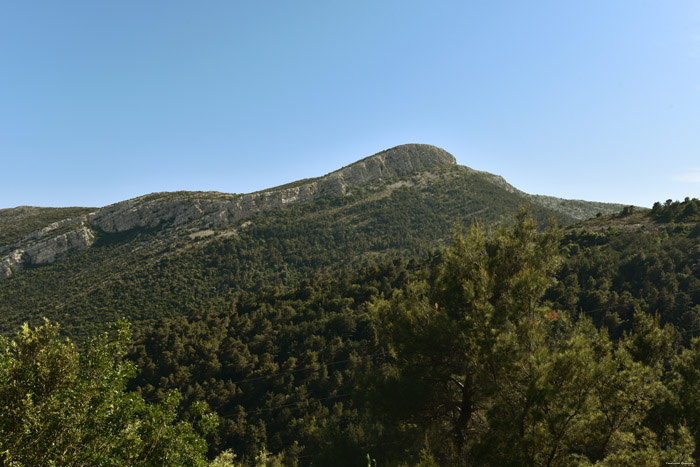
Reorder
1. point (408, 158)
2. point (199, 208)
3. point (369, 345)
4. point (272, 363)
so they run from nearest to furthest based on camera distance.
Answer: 1. point (369, 345)
2. point (272, 363)
3. point (199, 208)
4. point (408, 158)

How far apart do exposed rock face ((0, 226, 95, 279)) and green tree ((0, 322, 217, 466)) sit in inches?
5349

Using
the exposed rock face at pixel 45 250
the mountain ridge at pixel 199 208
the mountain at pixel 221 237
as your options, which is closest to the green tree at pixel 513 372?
the mountain at pixel 221 237

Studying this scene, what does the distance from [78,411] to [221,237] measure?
115177 millimetres

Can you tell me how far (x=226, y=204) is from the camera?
13662cm

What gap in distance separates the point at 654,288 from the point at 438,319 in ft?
126

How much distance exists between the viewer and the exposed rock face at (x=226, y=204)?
132 m

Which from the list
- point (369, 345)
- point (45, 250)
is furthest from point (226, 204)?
point (369, 345)

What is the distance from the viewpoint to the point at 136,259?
4094 inches

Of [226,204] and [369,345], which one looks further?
[226,204]

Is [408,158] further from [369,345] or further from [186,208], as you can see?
[369,345]

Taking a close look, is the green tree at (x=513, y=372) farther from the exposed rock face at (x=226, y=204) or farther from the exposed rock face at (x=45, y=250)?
the exposed rock face at (x=45, y=250)

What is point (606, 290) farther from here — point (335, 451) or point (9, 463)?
point (9, 463)

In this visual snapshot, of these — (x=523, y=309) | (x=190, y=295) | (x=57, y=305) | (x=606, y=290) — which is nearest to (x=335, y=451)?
(x=523, y=309)

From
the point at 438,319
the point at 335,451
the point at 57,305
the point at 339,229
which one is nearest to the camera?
the point at 438,319
